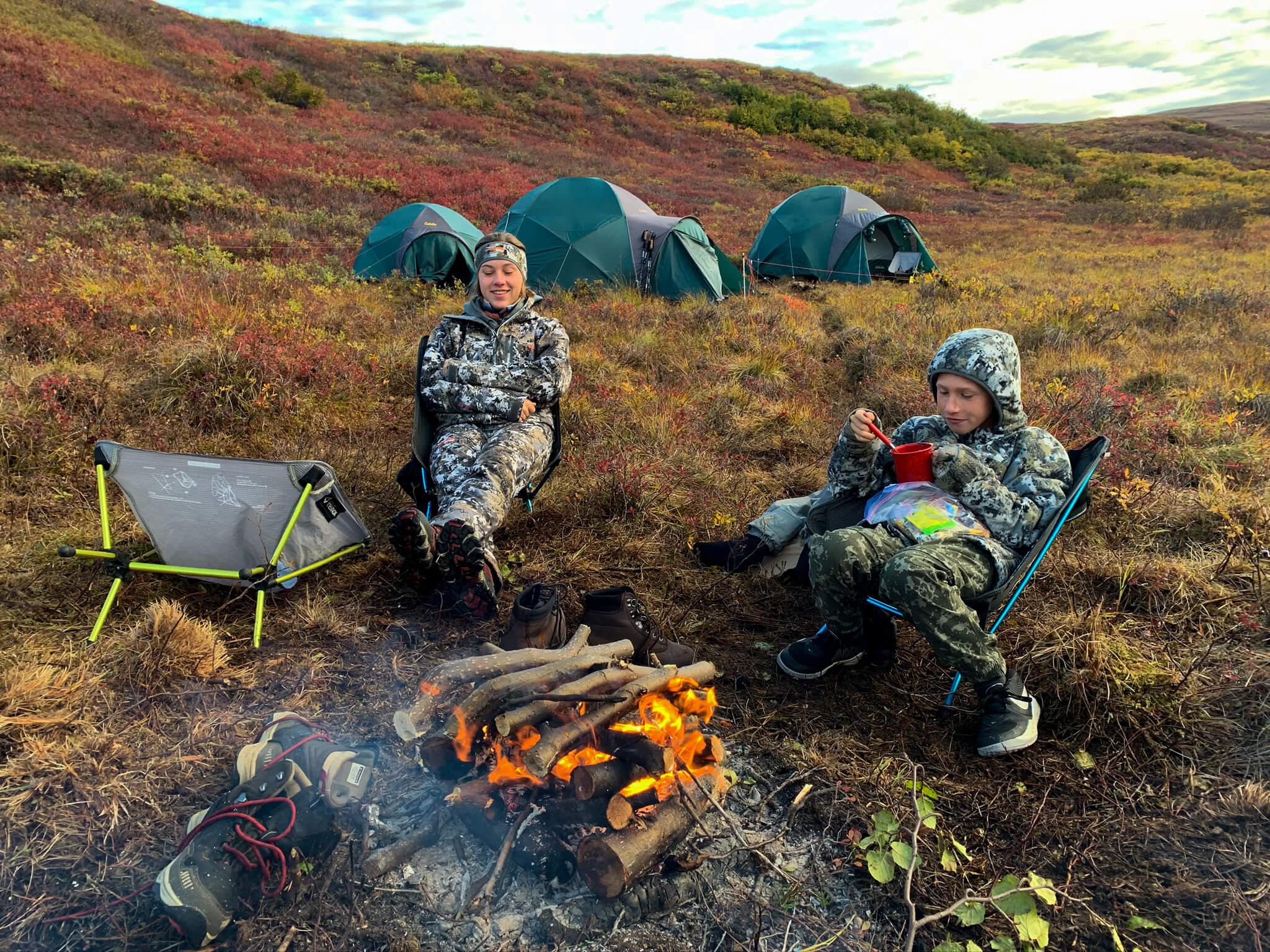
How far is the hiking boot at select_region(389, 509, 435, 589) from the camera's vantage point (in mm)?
3061

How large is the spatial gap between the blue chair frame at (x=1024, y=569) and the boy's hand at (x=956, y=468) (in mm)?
292

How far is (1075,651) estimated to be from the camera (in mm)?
2711

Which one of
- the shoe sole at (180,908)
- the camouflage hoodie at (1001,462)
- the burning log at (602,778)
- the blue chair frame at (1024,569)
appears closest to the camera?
the shoe sole at (180,908)

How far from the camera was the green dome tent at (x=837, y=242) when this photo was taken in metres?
12.1

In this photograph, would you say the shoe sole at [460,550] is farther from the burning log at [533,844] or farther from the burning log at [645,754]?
the burning log at [645,754]

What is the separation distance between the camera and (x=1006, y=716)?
251 centimetres

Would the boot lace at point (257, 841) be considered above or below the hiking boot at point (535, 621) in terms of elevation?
below

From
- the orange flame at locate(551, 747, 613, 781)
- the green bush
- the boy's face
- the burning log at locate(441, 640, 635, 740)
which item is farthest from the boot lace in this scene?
the green bush

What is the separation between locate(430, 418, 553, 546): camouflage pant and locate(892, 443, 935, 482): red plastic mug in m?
1.90

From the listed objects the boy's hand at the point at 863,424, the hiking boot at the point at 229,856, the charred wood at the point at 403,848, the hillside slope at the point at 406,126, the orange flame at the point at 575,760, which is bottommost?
the charred wood at the point at 403,848

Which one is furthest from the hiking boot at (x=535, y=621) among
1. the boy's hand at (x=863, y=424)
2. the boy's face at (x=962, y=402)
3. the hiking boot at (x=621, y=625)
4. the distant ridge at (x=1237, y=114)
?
the distant ridge at (x=1237, y=114)

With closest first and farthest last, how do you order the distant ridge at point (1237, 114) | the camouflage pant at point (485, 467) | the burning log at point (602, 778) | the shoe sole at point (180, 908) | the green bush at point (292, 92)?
the shoe sole at point (180, 908) < the burning log at point (602, 778) < the camouflage pant at point (485, 467) < the green bush at point (292, 92) < the distant ridge at point (1237, 114)

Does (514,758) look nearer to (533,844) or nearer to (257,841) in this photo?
(533,844)

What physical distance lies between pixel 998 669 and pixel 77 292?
736cm
